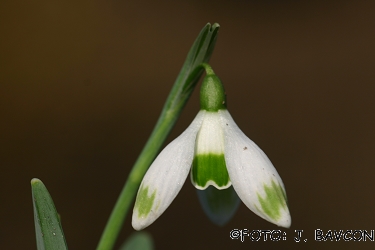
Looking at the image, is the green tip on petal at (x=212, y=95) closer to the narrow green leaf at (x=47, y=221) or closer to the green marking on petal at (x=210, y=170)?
the green marking on petal at (x=210, y=170)

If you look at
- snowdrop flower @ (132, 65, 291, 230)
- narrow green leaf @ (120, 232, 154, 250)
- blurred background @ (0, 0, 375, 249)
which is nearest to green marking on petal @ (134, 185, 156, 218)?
snowdrop flower @ (132, 65, 291, 230)

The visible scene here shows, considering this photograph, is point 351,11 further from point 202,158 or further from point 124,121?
point 202,158

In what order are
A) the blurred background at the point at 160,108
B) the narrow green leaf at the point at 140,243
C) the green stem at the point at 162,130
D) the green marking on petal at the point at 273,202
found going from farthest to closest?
the blurred background at the point at 160,108 → the narrow green leaf at the point at 140,243 → the green stem at the point at 162,130 → the green marking on petal at the point at 273,202

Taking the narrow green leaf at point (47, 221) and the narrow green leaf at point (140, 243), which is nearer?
the narrow green leaf at point (47, 221)

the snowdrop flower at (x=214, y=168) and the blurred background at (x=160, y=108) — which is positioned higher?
the blurred background at (x=160, y=108)

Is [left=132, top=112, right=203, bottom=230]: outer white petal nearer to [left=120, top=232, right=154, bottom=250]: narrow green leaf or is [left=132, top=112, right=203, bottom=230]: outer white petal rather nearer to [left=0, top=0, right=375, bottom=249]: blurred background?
[left=120, top=232, right=154, bottom=250]: narrow green leaf

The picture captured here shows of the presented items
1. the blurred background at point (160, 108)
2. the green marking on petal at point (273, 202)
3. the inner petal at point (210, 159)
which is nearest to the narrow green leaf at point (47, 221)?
the inner petal at point (210, 159)

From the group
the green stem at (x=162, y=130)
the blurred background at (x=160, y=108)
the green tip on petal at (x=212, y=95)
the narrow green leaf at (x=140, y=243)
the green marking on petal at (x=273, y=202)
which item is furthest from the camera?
the blurred background at (x=160, y=108)
